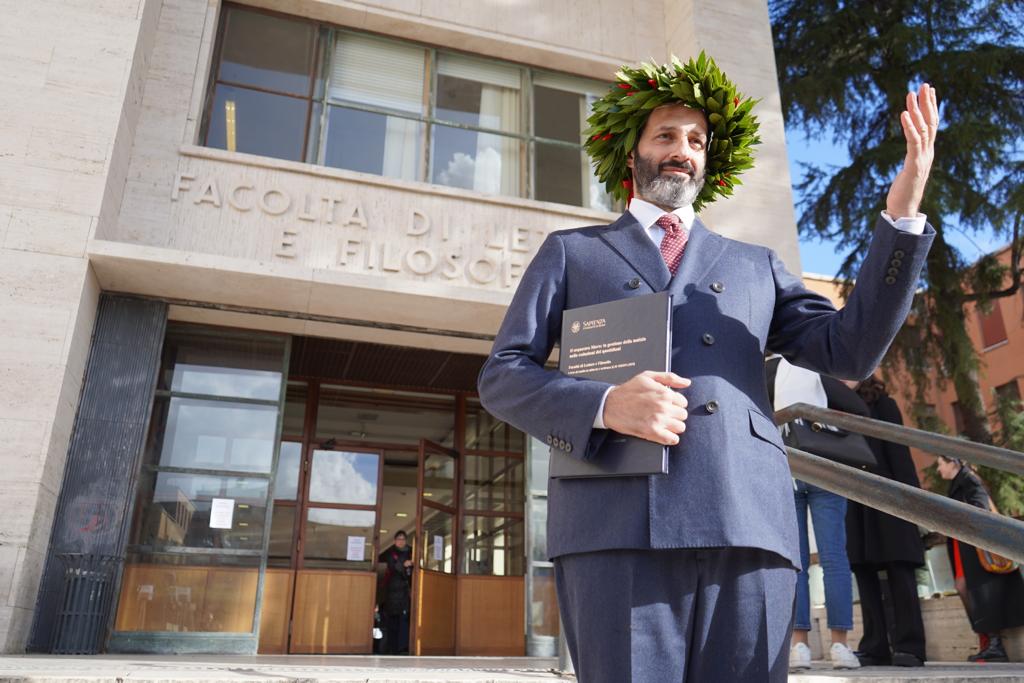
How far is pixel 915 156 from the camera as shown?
156 centimetres

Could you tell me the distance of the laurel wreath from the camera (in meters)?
1.91

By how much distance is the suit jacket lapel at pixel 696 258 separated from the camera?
5.53 feet

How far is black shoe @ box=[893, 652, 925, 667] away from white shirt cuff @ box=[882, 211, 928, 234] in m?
3.97

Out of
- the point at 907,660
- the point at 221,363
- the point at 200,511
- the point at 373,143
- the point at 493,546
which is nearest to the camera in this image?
the point at 907,660

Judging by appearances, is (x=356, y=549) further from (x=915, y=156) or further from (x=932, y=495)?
(x=915, y=156)

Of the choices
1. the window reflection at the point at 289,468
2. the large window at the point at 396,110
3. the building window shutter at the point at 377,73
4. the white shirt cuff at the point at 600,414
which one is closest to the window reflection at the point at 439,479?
the window reflection at the point at 289,468

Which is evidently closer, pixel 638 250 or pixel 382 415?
pixel 638 250

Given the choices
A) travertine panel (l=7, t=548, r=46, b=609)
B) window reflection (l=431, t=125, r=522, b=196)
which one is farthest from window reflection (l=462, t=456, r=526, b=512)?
travertine panel (l=7, t=548, r=46, b=609)

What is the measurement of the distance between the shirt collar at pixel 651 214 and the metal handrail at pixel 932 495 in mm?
843

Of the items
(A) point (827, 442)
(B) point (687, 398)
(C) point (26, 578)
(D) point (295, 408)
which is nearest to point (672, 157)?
(B) point (687, 398)

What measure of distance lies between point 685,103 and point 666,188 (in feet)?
0.73

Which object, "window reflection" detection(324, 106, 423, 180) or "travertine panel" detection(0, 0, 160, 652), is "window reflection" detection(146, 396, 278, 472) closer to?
"travertine panel" detection(0, 0, 160, 652)

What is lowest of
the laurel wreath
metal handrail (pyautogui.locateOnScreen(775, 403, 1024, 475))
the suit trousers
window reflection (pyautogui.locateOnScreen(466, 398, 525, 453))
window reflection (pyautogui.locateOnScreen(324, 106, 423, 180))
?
the suit trousers

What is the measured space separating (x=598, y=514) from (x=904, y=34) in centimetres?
1238
